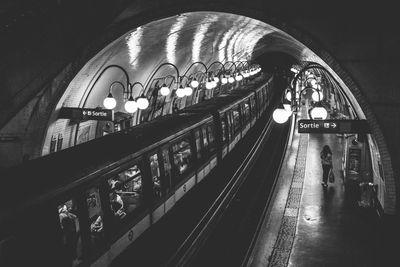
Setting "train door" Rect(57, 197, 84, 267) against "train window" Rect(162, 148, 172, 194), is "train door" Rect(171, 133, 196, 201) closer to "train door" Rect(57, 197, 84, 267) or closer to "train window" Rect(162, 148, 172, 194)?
"train window" Rect(162, 148, 172, 194)

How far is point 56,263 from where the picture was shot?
427 centimetres

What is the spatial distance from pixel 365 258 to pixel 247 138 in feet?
40.7

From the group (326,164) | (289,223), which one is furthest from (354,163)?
(289,223)

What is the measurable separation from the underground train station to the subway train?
0.02m

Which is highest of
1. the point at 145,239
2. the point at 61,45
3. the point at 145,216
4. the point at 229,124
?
the point at 61,45

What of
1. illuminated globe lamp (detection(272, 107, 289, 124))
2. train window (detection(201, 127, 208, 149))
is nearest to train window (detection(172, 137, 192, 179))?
train window (detection(201, 127, 208, 149))

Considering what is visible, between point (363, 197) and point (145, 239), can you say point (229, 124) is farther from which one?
point (145, 239)

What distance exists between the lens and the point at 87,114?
10352mm

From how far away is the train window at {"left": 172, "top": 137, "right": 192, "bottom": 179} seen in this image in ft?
28.2

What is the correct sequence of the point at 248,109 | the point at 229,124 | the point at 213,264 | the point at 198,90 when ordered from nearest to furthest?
the point at 213,264 → the point at 229,124 → the point at 248,109 → the point at 198,90

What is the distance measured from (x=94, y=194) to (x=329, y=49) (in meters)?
6.17

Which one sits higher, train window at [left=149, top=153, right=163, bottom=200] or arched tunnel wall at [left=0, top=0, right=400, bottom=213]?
arched tunnel wall at [left=0, top=0, right=400, bottom=213]

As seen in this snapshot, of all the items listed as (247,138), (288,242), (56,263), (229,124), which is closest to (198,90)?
(247,138)

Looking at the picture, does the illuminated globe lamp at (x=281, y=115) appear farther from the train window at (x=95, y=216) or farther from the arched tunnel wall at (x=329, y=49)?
the train window at (x=95, y=216)
